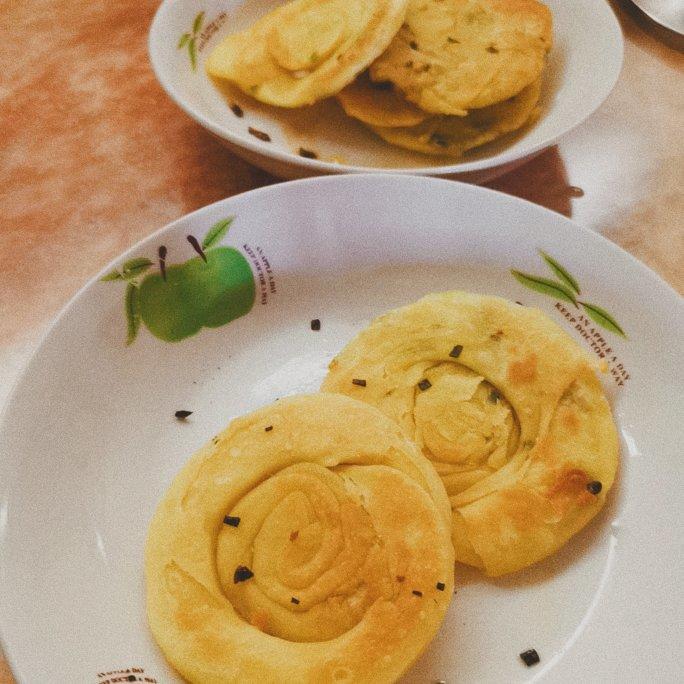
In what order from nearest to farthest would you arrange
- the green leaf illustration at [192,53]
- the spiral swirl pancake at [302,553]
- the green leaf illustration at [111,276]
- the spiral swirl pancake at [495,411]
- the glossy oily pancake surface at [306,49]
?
the spiral swirl pancake at [302,553] < the spiral swirl pancake at [495,411] < the green leaf illustration at [111,276] < the glossy oily pancake surface at [306,49] < the green leaf illustration at [192,53]

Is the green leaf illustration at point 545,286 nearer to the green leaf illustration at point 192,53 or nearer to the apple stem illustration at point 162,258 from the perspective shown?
the apple stem illustration at point 162,258

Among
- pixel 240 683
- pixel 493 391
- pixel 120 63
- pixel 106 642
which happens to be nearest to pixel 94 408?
pixel 106 642

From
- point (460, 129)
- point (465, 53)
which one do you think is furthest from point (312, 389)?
point (465, 53)

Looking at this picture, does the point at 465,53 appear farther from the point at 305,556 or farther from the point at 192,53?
the point at 305,556

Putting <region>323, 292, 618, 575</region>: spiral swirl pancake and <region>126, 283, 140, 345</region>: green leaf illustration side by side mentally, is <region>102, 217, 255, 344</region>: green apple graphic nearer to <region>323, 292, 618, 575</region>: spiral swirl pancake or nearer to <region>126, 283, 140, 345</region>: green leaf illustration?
<region>126, 283, 140, 345</region>: green leaf illustration

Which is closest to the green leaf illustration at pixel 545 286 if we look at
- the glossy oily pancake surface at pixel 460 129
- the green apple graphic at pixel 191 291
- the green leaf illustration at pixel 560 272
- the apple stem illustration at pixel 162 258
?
the green leaf illustration at pixel 560 272

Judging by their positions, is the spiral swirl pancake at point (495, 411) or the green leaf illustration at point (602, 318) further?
the green leaf illustration at point (602, 318)

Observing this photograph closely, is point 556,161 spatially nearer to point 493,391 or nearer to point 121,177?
point 493,391
